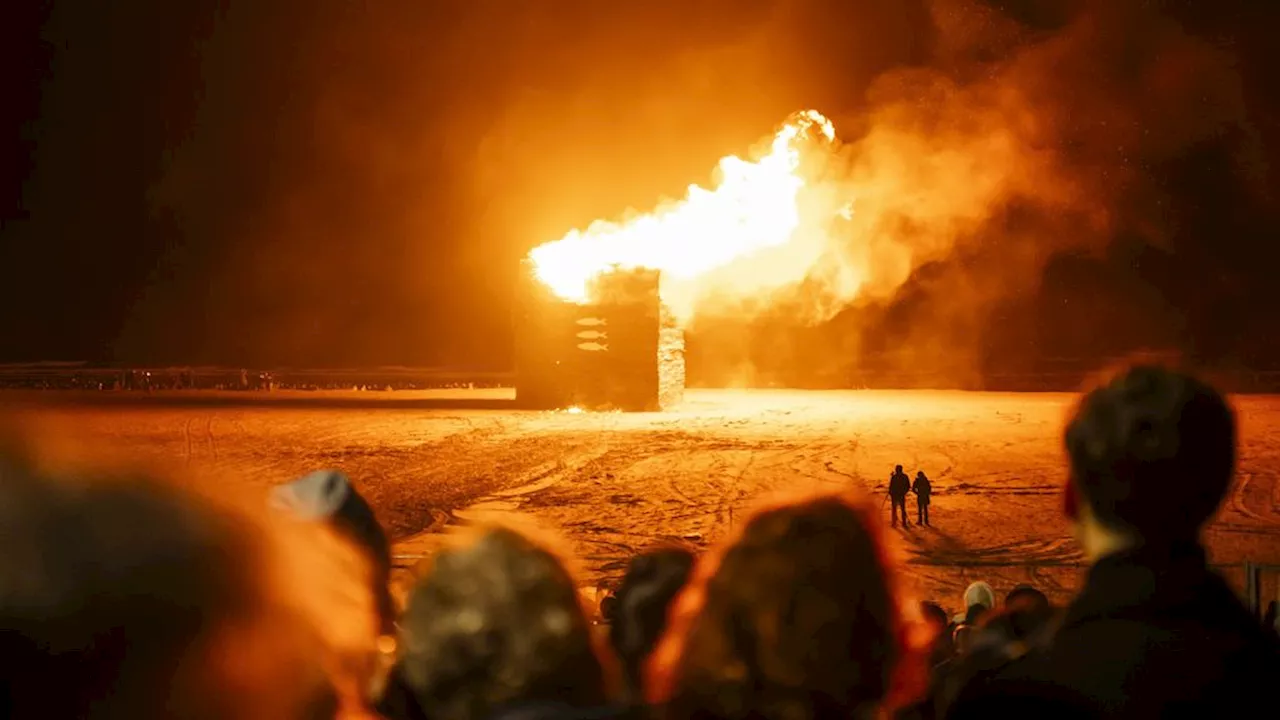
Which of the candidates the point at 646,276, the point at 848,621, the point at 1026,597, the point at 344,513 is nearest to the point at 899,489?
the point at 1026,597

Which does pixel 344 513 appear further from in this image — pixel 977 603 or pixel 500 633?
pixel 977 603

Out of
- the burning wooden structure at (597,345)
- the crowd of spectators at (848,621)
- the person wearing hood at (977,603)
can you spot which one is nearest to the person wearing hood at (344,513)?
the crowd of spectators at (848,621)

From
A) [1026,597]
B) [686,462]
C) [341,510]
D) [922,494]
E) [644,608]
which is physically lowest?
[922,494]

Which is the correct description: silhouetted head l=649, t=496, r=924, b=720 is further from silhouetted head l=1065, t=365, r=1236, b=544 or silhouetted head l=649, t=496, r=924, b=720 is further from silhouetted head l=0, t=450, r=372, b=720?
silhouetted head l=0, t=450, r=372, b=720

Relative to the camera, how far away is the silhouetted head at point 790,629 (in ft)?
6.44

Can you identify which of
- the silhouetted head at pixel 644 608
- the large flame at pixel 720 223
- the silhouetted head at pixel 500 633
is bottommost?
the silhouetted head at pixel 644 608

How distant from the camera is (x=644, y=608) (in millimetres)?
3125

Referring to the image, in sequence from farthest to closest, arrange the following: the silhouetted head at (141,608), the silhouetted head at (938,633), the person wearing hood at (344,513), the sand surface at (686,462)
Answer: the sand surface at (686,462) → the silhouetted head at (938,633) → the person wearing hood at (344,513) → the silhouetted head at (141,608)

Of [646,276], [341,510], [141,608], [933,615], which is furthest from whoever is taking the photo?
[646,276]

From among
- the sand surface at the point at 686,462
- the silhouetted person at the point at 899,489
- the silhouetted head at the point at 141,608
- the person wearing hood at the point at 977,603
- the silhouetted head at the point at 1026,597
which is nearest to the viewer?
the silhouetted head at the point at 141,608

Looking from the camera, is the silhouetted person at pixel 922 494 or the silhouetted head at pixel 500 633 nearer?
the silhouetted head at pixel 500 633

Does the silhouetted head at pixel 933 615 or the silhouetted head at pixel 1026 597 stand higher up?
the silhouetted head at pixel 1026 597

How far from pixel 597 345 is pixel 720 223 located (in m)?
5.27

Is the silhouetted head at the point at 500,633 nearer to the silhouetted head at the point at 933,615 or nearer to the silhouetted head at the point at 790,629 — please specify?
the silhouetted head at the point at 790,629
